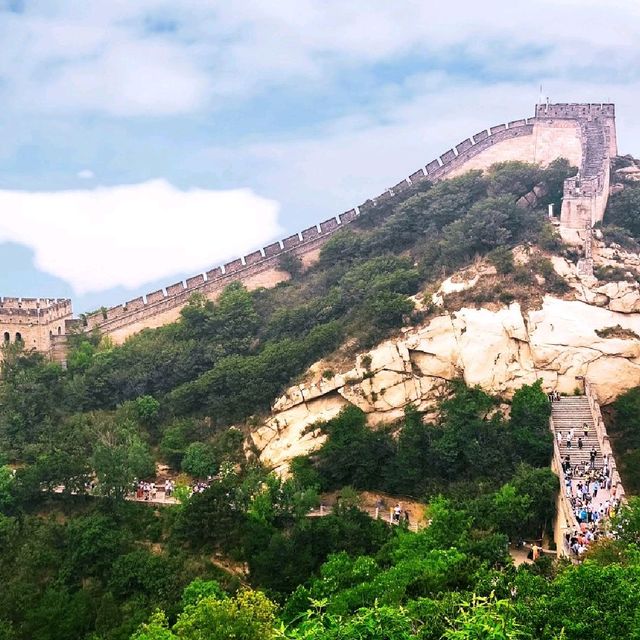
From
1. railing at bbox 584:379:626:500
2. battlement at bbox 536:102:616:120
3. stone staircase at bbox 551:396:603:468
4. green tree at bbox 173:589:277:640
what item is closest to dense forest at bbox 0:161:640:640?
green tree at bbox 173:589:277:640

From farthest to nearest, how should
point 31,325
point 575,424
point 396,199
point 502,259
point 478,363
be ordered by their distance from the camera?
point 396,199
point 31,325
point 502,259
point 478,363
point 575,424

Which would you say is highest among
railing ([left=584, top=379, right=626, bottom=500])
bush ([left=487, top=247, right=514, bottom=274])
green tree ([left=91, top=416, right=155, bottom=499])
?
bush ([left=487, top=247, right=514, bottom=274])

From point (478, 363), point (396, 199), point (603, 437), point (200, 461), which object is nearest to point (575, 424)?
point (603, 437)

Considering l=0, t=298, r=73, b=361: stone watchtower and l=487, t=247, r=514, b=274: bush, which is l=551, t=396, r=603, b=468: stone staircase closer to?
l=487, t=247, r=514, b=274: bush

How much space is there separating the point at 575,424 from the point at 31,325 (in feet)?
65.9

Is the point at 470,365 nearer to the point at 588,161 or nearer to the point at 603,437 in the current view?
the point at 603,437

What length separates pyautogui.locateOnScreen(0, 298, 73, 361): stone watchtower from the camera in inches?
1281

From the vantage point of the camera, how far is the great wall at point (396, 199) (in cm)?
3247

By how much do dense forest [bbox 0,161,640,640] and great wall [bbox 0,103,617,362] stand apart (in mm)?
888

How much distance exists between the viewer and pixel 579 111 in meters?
36.9

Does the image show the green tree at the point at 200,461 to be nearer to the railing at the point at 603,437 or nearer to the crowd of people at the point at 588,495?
the crowd of people at the point at 588,495

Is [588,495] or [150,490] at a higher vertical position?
[150,490]

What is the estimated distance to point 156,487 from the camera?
25047 mm

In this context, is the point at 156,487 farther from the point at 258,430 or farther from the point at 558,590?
the point at 558,590
